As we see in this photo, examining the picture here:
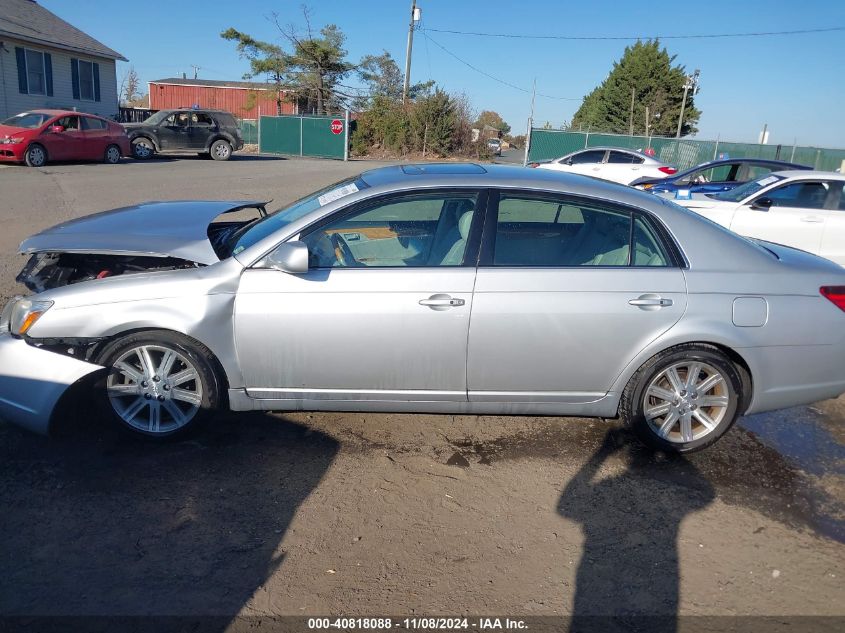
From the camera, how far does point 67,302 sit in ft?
12.3

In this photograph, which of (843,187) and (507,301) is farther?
(843,187)

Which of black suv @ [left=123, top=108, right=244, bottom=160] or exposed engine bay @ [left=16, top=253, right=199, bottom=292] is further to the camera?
black suv @ [left=123, top=108, right=244, bottom=160]

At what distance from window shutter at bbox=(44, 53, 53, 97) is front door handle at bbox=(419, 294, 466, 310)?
96.9 ft

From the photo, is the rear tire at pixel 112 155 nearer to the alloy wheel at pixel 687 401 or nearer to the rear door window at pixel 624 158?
the rear door window at pixel 624 158

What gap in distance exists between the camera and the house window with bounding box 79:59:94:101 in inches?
1154

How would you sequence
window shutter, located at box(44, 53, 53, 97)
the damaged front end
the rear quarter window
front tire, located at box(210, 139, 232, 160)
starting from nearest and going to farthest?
the damaged front end
the rear quarter window
front tire, located at box(210, 139, 232, 160)
window shutter, located at box(44, 53, 53, 97)

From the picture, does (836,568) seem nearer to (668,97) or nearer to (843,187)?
(843,187)

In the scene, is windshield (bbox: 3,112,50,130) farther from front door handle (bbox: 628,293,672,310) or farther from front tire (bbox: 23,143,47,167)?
front door handle (bbox: 628,293,672,310)

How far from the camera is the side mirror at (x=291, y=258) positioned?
143 inches

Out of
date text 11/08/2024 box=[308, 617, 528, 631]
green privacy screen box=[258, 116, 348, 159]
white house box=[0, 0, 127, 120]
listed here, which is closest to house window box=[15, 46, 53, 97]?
white house box=[0, 0, 127, 120]

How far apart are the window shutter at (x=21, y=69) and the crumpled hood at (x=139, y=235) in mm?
26200

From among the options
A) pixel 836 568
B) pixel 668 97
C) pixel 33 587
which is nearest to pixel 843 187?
pixel 836 568

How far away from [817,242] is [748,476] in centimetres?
668

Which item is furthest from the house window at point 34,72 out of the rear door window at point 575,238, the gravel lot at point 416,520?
the rear door window at point 575,238
